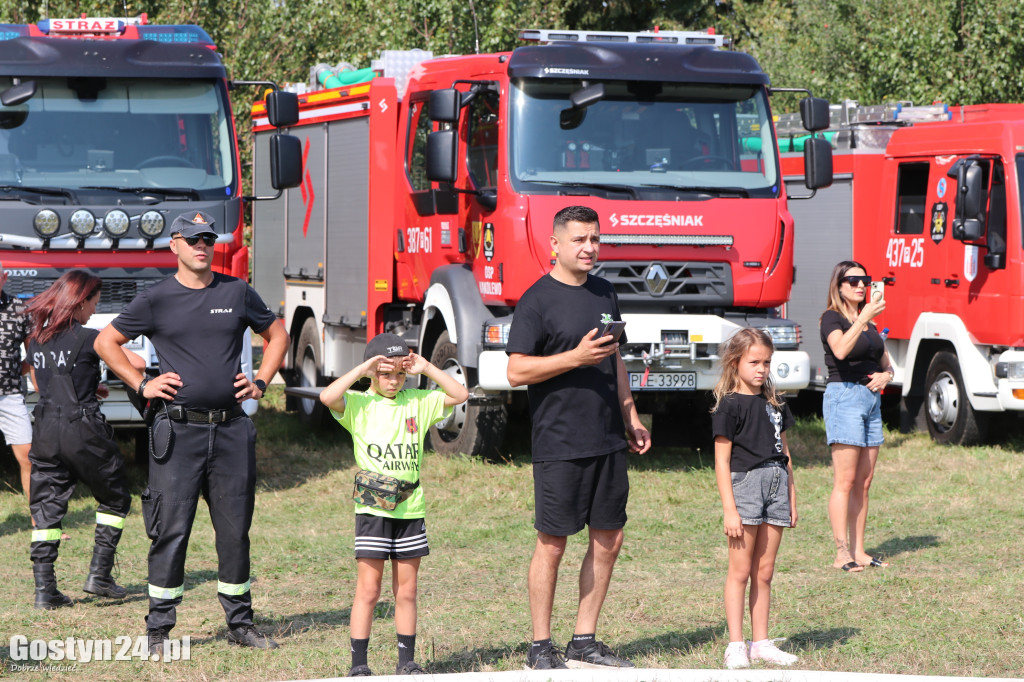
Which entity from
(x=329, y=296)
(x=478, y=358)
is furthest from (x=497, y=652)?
(x=329, y=296)

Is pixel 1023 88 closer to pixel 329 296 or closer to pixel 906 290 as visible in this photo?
pixel 906 290

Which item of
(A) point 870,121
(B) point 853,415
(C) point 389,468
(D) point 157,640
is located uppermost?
(A) point 870,121

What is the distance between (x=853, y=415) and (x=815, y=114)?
3937 mm

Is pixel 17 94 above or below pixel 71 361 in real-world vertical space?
above

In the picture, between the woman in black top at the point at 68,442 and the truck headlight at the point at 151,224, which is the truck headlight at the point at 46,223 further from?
the woman in black top at the point at 68,442

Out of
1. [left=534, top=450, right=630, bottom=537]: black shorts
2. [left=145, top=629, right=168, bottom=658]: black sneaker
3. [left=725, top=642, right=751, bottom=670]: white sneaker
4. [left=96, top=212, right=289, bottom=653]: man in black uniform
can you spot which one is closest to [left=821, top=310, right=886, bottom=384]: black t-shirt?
[left=725, top=642, right=751, bottom=670]: white sneaker

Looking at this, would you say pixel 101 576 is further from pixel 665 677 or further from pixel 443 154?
pixel 443 154

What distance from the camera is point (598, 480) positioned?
5.75 m

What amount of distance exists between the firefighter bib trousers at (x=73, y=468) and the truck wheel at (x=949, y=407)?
7.86m

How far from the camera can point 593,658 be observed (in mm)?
5773

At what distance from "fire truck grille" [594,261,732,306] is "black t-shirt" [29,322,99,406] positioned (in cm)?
425

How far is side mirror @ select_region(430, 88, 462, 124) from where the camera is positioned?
34.8 ft

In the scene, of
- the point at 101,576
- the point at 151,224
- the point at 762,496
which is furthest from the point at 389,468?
the point at 151,224

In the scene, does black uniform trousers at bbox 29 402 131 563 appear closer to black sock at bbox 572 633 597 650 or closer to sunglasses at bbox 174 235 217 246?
sunglasses at bbox 174 235 217 246
